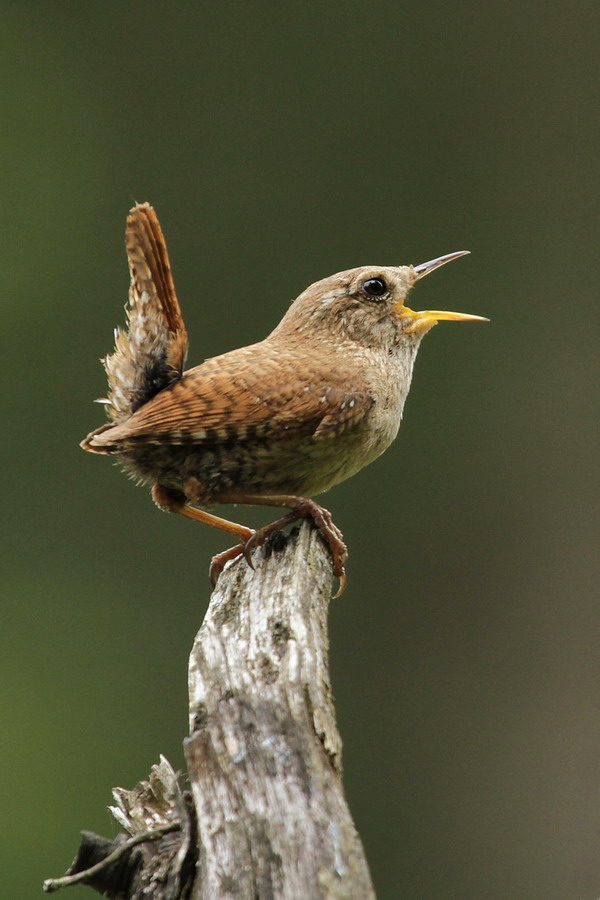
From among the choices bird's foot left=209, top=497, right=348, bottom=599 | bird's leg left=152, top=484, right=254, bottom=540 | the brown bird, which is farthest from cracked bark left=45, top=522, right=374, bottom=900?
bird's leg left=152, top=484, right=254, bottom=540

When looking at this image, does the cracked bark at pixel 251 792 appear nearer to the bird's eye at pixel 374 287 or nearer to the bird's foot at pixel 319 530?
the bird's foot at pixel 319 530

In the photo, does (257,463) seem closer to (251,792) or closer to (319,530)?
(319,530)

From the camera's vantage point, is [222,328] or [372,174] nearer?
[222,328]

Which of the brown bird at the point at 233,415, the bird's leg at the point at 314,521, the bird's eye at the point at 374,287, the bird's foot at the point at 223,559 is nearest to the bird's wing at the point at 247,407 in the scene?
the brown bird at the point at 233,415

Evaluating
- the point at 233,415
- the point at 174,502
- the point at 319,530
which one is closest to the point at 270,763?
the point at 319,530

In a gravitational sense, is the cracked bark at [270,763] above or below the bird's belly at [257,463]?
below

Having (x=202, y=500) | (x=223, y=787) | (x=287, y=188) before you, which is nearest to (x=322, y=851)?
(x=223, y=787)

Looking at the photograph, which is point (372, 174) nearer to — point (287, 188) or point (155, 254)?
point (287, 188)

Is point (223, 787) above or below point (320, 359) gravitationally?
below
